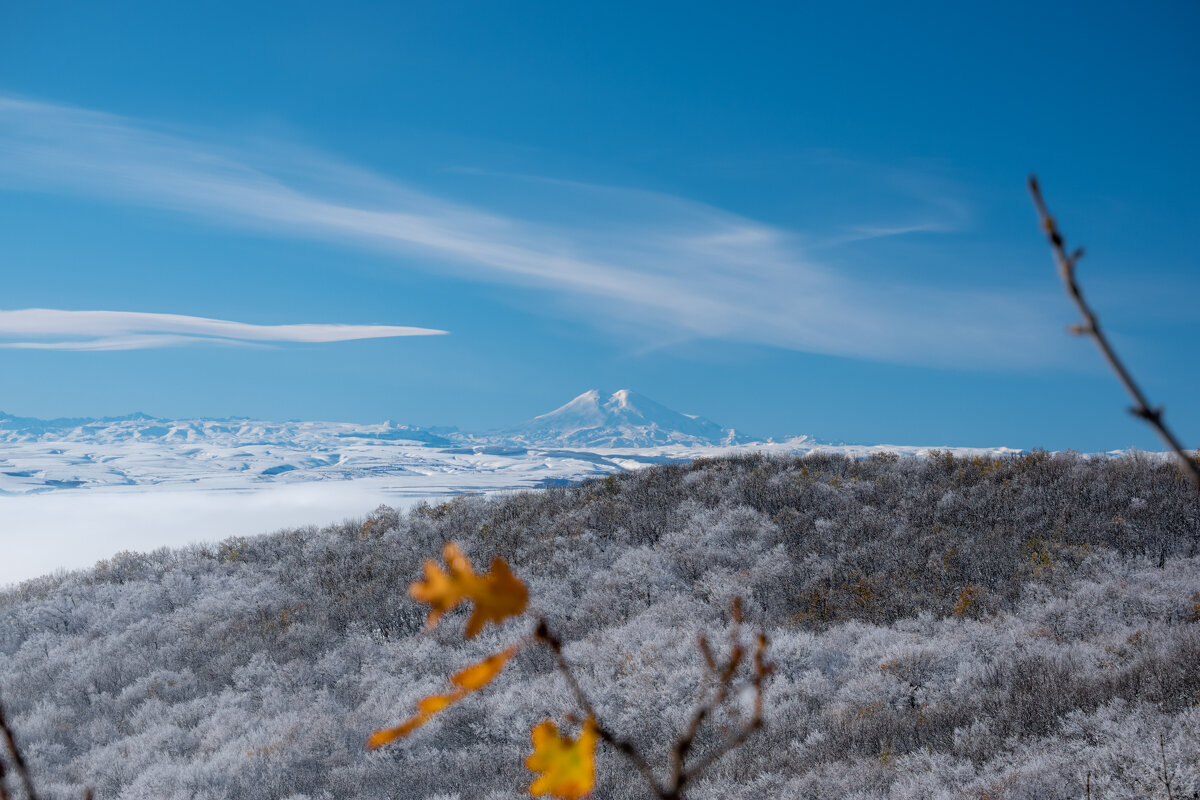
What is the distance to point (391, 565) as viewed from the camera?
15781 millimetres

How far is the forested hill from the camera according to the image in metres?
7.00

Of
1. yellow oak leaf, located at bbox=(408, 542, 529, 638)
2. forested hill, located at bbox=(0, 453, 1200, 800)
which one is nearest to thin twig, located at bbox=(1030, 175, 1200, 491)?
yellow oak leaf, located at bbox=(408, 542, 529, 638)

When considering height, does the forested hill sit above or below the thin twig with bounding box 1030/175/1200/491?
below

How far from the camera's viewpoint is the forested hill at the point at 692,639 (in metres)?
7.00

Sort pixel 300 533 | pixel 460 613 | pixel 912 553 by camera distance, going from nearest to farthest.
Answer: pixel 912 553 < pixel 460 613 < pixel 300 533

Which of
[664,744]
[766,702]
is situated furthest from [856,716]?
[664,744]

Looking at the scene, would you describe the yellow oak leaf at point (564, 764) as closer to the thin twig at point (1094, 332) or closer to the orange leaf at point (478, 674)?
the orange leaf at point (478, 674)

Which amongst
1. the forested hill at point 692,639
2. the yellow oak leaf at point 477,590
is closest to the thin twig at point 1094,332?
the yellow oak leaf at point 477,590

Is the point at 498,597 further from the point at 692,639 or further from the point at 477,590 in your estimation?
the point at 692,639

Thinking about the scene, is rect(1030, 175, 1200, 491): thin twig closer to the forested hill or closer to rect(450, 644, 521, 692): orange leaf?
rect(450, 644, 521, 692): orange leaf

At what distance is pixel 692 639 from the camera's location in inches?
413

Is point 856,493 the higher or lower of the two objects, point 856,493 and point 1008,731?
the higher

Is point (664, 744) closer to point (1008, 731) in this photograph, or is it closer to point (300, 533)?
point (1008, 731)

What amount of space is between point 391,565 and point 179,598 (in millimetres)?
4284
